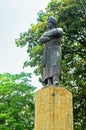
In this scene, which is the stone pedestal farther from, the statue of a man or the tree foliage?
the tree foliage

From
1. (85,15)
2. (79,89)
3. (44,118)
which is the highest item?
(85,15)

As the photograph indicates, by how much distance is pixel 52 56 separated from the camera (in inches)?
504

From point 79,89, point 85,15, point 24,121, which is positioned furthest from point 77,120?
point 85,15

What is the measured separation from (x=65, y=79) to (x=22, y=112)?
4.07m

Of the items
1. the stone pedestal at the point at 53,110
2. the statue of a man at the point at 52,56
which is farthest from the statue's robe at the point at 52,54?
the stone pedestal at the point at 53,110

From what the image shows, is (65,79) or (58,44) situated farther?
(65,79)

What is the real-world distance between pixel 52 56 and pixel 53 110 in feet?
6.59

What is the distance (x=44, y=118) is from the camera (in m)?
11.8

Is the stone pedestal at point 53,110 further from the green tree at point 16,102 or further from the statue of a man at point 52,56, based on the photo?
the green tree at point 16,102

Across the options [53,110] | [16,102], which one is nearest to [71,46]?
[16,102]

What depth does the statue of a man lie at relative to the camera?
41.4ft

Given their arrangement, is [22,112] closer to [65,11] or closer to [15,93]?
[15,93]

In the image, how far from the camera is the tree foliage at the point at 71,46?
24203 mm

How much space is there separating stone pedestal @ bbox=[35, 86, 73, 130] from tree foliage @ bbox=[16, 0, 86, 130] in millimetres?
11621
